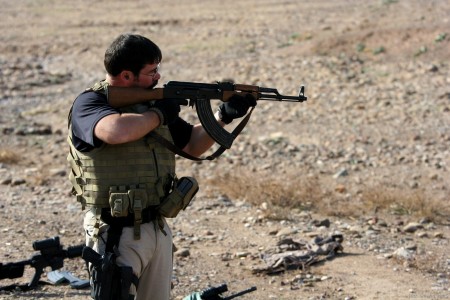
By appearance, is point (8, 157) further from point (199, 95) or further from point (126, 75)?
point (126, 75)

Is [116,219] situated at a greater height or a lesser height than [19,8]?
lesser

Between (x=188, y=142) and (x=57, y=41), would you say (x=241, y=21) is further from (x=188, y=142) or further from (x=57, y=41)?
(x=188, y=142)

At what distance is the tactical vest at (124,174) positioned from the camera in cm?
389

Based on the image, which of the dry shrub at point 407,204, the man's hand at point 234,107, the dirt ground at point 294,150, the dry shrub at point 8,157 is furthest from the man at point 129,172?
the dry shrub at point 8,157

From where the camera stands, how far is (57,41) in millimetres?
19547

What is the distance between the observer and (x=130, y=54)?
151 inches

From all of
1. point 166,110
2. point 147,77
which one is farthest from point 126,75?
point 166,110

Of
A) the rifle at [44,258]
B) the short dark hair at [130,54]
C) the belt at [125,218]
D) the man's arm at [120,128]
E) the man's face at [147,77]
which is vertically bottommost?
the rifle at [44,258]

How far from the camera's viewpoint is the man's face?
3.94 metres

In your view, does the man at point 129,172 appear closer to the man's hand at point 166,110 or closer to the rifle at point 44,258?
the man's hand at point 166,110

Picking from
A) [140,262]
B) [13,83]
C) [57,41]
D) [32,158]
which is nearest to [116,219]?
[140,262]

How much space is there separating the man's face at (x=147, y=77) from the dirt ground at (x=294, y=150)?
6.31 ft

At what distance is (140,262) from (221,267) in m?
2.31

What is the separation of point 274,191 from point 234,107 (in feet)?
11.6
